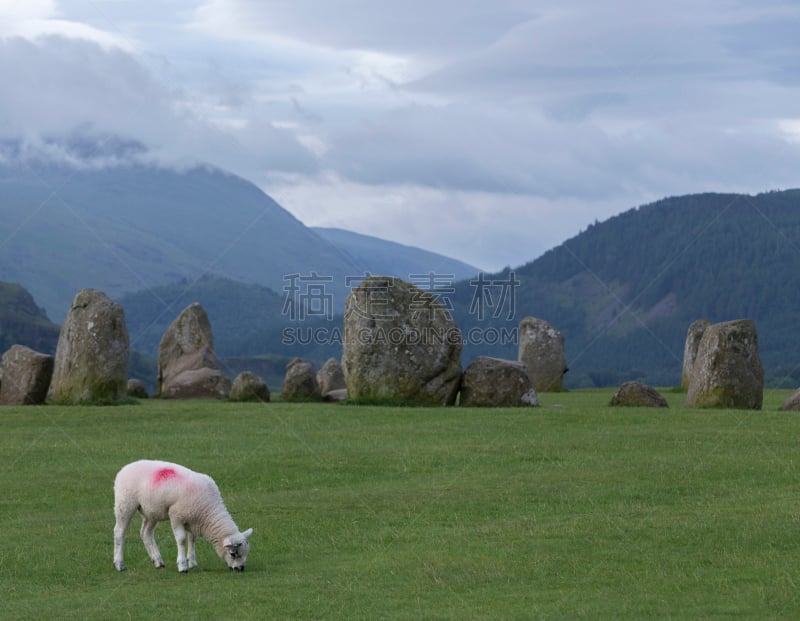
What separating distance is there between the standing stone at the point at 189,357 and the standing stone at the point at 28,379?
818 cm

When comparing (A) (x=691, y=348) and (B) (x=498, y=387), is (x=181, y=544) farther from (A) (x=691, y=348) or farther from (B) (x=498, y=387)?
(A) (x=691, y=348)

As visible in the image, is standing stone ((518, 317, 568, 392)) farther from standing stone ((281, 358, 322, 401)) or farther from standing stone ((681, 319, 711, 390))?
standing stone ((281, 358, 322, 401))

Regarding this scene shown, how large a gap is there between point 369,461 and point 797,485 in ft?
25.5

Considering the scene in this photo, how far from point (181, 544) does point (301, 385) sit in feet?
93.4

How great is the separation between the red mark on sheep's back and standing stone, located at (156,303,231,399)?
30.6 m

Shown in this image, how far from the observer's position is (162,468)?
14938 millimetres

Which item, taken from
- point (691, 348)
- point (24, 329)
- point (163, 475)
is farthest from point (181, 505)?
point (24, 329)

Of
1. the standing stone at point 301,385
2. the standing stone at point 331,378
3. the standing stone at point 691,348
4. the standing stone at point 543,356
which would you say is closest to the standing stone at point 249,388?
the standing stone at point 301,385

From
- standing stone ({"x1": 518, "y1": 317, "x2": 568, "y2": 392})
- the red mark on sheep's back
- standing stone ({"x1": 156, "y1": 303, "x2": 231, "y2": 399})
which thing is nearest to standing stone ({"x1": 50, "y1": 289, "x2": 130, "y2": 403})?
standing stone ({"x1": 156, "y1": 303, "x2": 231, "y2": 399})

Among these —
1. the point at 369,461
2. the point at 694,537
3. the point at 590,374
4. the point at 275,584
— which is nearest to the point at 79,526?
the point at 275,584

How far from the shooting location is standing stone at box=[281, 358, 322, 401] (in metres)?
43.2

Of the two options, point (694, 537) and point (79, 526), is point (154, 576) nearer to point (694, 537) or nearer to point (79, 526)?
point (79, 526)

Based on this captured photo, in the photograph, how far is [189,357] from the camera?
5044 centimetres

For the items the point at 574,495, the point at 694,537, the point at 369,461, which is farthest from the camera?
the point at 369,461
